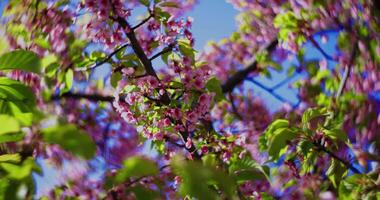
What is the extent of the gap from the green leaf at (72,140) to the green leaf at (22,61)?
0.20 metres

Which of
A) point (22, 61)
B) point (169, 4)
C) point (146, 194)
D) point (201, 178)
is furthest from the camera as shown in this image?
point (169, 4)

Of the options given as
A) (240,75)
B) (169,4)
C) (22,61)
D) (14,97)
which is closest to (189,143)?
(169,4)

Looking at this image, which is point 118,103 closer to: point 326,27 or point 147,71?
point 147,71

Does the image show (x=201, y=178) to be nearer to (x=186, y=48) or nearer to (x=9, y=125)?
(x=9, y=125)

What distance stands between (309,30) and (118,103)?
195 cm

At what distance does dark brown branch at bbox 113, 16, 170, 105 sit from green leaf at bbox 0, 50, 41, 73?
133cm

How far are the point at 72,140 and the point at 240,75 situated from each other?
14.3 feet

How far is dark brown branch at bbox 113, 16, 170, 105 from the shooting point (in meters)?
2.18

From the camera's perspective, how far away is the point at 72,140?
1.62 ft

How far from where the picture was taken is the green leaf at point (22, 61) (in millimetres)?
685

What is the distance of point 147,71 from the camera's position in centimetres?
224

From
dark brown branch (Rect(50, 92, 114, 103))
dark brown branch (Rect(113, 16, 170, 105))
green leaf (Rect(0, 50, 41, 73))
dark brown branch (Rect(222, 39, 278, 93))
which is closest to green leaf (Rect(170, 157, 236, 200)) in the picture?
green leaf (Rect(0, 50, 41, 73))

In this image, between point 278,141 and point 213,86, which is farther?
point 213,86

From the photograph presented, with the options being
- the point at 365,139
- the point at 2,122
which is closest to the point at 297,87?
the point at 365,139
